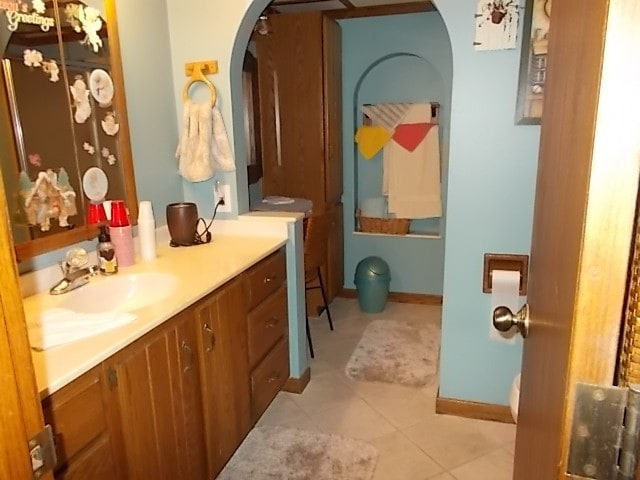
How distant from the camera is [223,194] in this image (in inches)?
97.8

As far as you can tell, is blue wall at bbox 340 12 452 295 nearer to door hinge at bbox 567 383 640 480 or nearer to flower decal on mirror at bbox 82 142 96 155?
flower decal on mirror at bbox 82 142 96 155

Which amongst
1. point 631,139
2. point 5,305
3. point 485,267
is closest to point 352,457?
point 485,267

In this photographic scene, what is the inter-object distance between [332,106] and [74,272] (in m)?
2.42

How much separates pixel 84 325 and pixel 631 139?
1.36 meters

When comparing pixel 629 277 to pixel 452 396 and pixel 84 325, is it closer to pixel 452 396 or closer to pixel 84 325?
pixel 84 325

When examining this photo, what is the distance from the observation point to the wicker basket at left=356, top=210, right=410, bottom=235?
4.00 m

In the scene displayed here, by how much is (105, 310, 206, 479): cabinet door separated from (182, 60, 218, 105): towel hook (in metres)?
1.20

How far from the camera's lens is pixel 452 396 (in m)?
2.43

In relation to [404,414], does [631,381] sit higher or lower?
higher

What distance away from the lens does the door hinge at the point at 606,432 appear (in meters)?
0.49

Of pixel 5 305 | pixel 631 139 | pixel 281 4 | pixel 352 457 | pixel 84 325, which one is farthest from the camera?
pixel 281 4

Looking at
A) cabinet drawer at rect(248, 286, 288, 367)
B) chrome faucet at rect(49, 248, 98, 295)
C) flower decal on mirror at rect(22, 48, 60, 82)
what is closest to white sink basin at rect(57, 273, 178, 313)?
chrome faucet at rect(49, 248, 98, 295)

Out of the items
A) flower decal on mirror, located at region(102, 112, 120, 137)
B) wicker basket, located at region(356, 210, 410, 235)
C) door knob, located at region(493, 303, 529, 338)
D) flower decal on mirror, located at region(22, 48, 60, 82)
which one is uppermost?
flower decal on mirror, located at region(22, 48, 60, 82)

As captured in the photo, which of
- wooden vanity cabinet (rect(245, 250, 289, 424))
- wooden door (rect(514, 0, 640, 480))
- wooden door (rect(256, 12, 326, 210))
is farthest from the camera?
wooden door (rect(256, 12, 326, 210))
